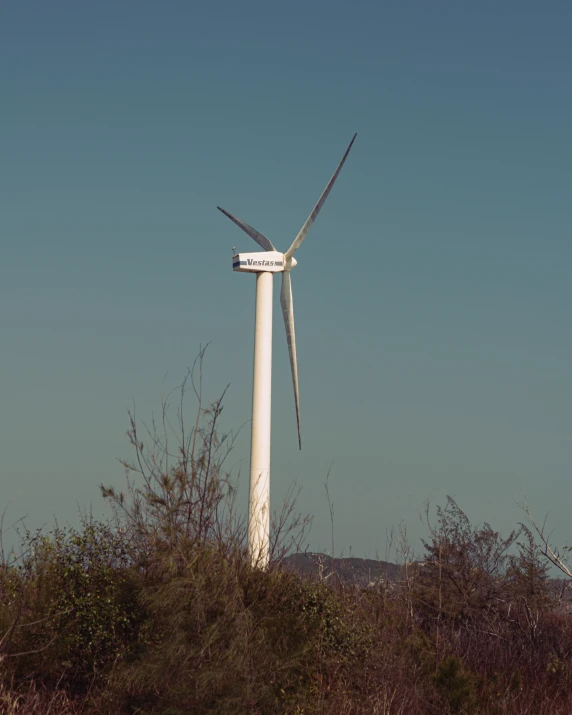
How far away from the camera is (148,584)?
50.4ft

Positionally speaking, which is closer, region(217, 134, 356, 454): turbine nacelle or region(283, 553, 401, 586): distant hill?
region(283, 553, 401, 586): distant hill

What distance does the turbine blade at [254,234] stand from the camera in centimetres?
2411

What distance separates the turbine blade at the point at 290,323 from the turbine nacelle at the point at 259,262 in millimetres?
522

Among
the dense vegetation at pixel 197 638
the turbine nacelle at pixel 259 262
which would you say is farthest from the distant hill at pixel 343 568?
the turbine nacelle at pixel 259 262

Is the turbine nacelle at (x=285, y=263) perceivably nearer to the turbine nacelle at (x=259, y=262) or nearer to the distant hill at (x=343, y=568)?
the turbine nacelle at (x=259, y=262)

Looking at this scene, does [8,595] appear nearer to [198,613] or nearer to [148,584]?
[148,584]

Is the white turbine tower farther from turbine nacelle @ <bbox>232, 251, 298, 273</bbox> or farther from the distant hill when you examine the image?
the distant hill

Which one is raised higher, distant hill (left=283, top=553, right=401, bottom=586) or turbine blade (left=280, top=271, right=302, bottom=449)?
turbine blade (left=280, top=271, right=302, bottom=449)

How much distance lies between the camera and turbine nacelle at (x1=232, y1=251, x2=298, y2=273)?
23.2 m

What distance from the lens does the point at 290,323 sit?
24.3 metres

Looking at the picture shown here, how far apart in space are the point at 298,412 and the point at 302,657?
957 cm

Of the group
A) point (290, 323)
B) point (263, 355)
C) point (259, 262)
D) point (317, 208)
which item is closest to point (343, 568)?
point (263, 355)

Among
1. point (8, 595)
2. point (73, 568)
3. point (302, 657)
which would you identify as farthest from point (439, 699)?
point (8, 595)

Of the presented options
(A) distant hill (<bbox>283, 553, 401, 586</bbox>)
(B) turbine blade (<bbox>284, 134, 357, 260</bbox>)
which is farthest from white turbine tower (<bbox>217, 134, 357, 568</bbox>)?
(A) distant hill (<bbox>283, 553, 401, 586</bbox>)
